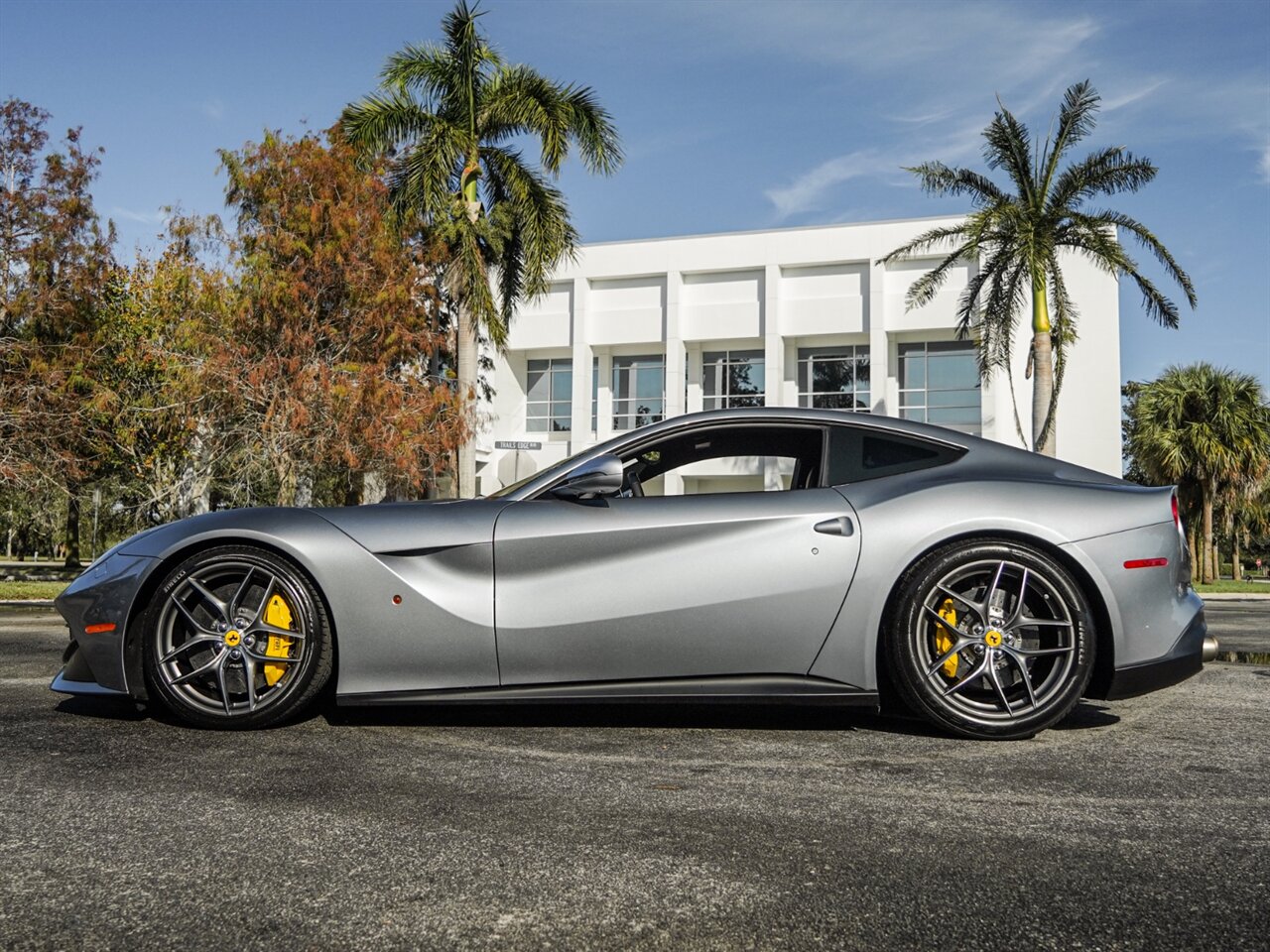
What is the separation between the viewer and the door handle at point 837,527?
4118 millimetres

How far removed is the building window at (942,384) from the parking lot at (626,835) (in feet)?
104

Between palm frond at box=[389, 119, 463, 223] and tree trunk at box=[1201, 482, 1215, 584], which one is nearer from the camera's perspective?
palm frond at box=[389, 119, 463, 223]

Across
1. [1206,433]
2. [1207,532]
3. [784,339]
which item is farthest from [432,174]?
[1207,532]

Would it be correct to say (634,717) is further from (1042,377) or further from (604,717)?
(1042,377)

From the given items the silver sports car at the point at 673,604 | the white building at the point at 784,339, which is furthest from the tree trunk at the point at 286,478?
the silver sports car at the point at 673,604

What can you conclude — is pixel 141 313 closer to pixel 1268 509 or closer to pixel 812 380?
pixel 812 380

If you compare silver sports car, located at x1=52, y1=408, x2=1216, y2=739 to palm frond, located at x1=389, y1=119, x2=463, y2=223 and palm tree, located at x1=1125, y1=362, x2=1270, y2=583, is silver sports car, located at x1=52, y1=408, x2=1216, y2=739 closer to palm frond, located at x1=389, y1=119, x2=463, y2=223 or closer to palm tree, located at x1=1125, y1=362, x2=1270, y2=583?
palm frond, located at x1=389, y1=119, x2=463, y2=223

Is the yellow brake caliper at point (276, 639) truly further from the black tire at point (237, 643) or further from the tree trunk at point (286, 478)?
the tree trunk at point (286, 478)

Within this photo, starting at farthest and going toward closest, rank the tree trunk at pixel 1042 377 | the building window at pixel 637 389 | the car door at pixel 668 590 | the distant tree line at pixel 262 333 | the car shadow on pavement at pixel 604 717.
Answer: the building window at pixel 637 389, the tree trunk at pixel 1042 377, the distant tree line at pixel 262 333, the car shadow on pavement at pixel 604 717, the car door at pixel 668 590

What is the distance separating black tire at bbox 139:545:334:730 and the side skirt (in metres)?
0.41

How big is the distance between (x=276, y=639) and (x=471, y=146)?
18804 mm

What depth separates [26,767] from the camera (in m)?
3.49

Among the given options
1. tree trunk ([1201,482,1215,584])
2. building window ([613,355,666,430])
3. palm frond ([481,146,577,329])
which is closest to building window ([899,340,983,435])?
Answer: tree trunk ([1201,482,1215,584])

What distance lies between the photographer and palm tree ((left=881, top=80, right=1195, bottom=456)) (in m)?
23.1
